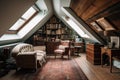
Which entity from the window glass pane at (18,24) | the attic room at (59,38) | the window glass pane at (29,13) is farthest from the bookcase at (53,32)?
the window glass pane at (29,13)

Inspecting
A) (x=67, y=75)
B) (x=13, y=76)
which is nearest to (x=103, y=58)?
(x=67, y=75)

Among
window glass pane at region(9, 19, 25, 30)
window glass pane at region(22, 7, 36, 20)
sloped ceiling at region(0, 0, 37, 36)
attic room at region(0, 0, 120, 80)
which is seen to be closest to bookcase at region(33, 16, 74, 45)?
attic room at region(0, 0, 120, 80)

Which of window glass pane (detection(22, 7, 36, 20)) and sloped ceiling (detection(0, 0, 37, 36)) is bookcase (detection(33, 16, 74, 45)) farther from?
sloped ceiling (detection(0, 0, 37, 36))

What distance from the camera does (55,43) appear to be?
9.67 m

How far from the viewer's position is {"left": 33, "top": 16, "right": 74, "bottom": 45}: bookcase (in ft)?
32.5

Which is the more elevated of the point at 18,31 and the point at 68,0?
the point at 68,0

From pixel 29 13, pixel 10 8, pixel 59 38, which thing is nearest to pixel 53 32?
pixel 59 38

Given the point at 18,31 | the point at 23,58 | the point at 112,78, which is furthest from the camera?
the point at 18,31

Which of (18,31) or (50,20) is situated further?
(50,20)

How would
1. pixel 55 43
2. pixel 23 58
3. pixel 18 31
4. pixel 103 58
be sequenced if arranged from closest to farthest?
pixel 23 58 → pixel 103 58 → pixel 18 31 → pixel 55 43

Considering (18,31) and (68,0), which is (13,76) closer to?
(68,0)

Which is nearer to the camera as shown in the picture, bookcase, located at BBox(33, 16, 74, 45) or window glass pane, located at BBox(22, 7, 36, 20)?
window glass pane, located at BBox(22, 7, 36, 20)

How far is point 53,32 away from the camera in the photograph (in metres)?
10.1

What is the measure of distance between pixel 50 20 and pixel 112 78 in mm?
6319
